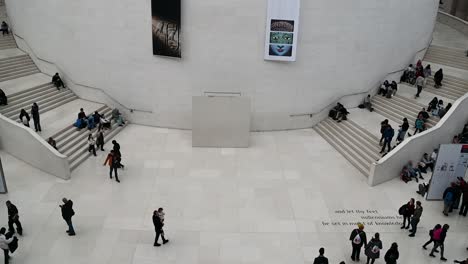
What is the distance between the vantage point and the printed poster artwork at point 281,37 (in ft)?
64.5

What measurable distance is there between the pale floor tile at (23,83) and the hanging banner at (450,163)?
20.3 metres

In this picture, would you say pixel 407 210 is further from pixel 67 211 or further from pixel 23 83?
pixel 23 83

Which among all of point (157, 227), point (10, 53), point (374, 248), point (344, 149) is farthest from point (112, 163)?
point (10, 53)

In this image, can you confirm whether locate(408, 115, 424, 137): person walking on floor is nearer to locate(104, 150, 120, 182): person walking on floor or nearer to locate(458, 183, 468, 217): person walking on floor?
locate(458, 183, 468, 217): person walking on floor

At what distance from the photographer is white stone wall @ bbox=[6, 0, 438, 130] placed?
1992 cm

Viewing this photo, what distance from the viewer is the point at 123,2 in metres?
19.9

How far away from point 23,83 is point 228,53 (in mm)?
11786

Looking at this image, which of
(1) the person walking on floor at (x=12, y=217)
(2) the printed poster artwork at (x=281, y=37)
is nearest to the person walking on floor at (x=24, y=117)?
(1) the person walking on floor at (x=12, y=217)

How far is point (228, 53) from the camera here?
2027 cm

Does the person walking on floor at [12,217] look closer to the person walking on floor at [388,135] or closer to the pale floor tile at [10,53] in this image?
the person walking on floor at [388,135]

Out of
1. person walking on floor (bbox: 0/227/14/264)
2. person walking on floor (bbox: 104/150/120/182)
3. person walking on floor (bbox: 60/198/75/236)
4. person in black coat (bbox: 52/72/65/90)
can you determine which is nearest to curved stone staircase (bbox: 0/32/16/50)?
person in black coat (bbox: 52/72/65/90)

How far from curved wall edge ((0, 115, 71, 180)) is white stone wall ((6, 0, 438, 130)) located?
5.80 meters

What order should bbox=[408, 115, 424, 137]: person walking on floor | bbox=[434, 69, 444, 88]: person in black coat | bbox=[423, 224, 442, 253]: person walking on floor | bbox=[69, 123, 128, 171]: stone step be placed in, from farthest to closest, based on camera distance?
bbox=[434, 69, 444, 88]: person in black coat
bbox=[408, 115, 424, 137]: person walking on floor
bbox=[69, 123, 128, 171]: stone step
bbox=[423, 224, 442, 253]: person walking on floor

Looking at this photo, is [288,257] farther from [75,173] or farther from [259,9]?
[259,9]
